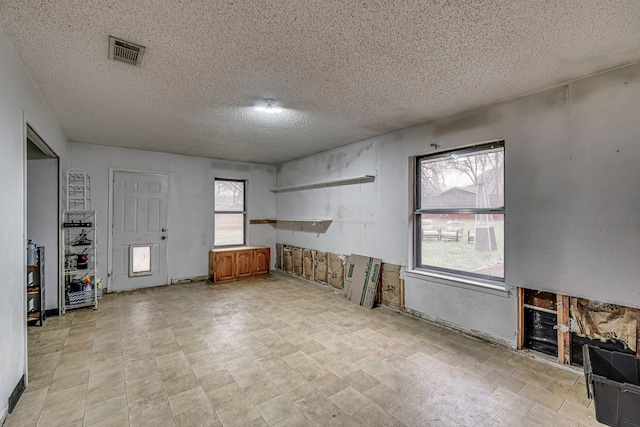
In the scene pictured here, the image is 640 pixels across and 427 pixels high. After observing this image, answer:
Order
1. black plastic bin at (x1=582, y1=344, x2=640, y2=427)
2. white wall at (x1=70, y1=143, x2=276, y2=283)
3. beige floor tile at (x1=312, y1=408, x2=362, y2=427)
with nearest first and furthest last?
black plastic bin at (x1=582, y1=344, x2=640, y2=427), beige floor tile at (x1=312, y1=408, x2=362, y2=427), white wall at (x1=70, y1=143, x2=276, y2=283)

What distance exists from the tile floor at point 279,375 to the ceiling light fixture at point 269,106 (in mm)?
2568

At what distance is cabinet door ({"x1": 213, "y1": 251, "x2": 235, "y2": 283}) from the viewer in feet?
18.4

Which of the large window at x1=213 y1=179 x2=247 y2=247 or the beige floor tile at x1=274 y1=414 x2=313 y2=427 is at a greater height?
the large window at x1=213 y1=179 x2=247 y2=247

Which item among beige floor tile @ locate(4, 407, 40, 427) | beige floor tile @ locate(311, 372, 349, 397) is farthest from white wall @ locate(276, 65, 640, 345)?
beige floor tile @ locate(4, 407, 40, 427)

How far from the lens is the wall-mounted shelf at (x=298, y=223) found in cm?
546

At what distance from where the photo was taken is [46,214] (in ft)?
12.4

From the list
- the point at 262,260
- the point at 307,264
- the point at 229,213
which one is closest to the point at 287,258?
the point at 262,260

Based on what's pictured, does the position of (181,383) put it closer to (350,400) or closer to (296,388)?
(296,388)

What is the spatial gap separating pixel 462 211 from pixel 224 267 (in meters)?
4.42

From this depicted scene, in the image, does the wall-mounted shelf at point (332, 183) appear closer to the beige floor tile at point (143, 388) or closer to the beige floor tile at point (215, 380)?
the beige floor tile at point (215, 380)

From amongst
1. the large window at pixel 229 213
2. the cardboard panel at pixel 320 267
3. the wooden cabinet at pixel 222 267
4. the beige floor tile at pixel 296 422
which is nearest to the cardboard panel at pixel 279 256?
the large window at pixel 229 213

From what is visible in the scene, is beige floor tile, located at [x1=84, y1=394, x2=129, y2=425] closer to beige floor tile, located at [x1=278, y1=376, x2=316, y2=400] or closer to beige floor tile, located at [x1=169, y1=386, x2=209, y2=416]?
beige floor tile, located at [x1=169, y1=386, x2=209, y2=416]

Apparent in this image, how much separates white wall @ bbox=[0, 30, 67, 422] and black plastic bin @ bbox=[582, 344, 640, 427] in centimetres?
394

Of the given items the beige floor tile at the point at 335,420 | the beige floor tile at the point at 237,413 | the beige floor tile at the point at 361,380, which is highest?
the beige floor tile at the point at 237,413
